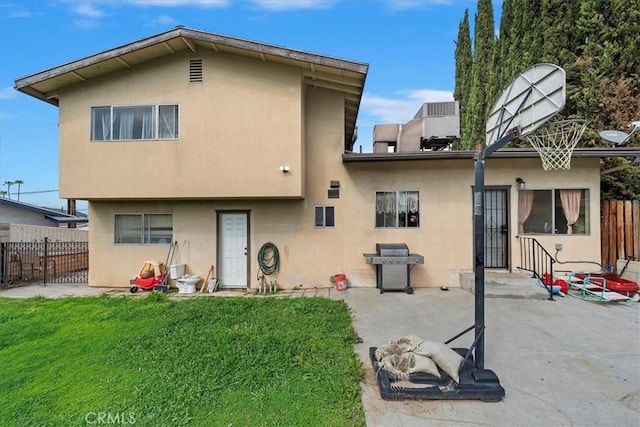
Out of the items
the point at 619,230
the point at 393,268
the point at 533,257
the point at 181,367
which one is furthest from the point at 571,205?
the point at 181,367

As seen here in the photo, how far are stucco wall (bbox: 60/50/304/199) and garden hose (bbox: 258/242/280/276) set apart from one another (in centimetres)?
157

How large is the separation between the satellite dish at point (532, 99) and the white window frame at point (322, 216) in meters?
4.76

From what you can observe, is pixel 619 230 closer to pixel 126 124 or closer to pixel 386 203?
pixel 386 203

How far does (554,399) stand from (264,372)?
118 inches

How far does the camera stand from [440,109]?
32.8 feet

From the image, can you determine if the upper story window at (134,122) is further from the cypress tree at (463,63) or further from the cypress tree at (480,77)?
the cypress tree at (463,63)

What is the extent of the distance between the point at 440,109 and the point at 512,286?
5.94 m

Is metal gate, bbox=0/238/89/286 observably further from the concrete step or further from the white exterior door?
the concrete step

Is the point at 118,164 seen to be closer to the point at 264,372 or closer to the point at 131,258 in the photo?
the point at 131,258

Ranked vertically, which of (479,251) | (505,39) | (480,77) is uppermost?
(505,39)

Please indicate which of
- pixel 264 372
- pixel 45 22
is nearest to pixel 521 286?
pixel 264 372

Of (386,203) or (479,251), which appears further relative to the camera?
(386,203)

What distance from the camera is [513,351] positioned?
4.10 metres

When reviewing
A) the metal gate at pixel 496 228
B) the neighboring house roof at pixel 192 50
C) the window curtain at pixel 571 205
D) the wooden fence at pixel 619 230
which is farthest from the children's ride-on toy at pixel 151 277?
the wooden fence at pixel 619 230
